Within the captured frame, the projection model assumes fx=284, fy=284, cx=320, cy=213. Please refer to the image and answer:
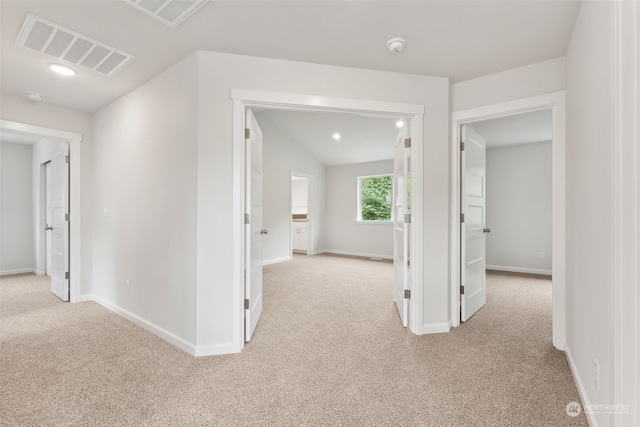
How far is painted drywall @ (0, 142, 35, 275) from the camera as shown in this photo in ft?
16.0

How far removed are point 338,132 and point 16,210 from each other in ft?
19.6

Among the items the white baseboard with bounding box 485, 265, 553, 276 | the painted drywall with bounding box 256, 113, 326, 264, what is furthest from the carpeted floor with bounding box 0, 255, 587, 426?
the painted drywall with bounding box 256, 113, 326, 264

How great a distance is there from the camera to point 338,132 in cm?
570

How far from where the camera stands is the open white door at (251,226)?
2.30 metres

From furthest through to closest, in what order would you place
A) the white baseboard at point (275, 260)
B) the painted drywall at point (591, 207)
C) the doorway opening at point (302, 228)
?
the doorway opening at point (302, 228), the white baseboard at point (275, 260), the painted drywall at point (591, 207)

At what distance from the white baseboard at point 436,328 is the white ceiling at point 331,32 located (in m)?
2.25

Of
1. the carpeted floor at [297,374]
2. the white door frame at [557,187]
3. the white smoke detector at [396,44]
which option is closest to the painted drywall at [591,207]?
the white door frame at [557,187]

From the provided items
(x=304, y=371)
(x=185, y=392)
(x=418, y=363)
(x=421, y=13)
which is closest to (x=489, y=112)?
(x=421, y=13)

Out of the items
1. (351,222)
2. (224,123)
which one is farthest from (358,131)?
(224,123)

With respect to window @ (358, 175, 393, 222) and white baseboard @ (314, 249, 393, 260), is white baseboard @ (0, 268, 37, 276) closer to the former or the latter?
white baseboard @ (314, 249, 393, 260)

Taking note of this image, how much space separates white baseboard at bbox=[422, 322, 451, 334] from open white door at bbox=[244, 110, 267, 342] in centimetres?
154

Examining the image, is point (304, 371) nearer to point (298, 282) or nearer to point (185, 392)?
point (185, 392)

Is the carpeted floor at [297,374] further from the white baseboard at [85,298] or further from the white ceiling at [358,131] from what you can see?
the white ceiling at [358,131]

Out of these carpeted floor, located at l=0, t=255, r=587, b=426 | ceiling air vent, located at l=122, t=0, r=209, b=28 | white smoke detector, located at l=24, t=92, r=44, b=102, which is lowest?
carpeted floor, located at l=0, t=255, r=587, b=426
